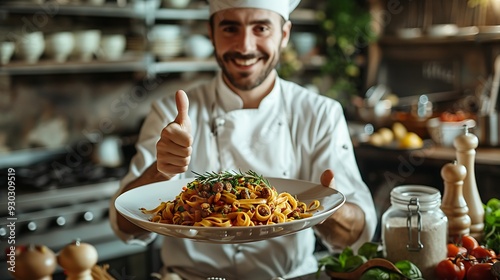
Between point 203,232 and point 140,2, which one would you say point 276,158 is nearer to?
point 203,232

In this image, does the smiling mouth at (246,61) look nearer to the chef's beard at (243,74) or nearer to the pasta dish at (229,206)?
the chef's beard at (243,74)

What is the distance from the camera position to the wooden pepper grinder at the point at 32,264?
3.24ft

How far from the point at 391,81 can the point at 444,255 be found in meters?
3.63

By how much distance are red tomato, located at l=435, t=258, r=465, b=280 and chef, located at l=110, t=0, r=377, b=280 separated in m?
0.42

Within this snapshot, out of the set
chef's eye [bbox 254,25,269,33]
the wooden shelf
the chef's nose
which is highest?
chef's eye [bbox 254,25,269,33]

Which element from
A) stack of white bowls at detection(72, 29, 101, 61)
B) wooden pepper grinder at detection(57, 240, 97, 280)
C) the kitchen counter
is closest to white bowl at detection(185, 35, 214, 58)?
stack of white bowls at detection(72, 29, 101, 61)

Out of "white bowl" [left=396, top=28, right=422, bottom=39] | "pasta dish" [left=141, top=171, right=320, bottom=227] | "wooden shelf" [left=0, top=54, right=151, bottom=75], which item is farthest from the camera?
"white bowl" [left=396, top=28, right=422, bottom=39]

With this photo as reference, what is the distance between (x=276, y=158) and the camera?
218 centimetres

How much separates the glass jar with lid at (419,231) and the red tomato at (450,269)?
0.14ft

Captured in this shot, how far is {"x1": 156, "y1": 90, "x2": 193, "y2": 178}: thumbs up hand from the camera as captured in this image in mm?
1449

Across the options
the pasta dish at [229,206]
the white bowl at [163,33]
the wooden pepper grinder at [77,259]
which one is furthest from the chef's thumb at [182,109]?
the white bowl at [163,33]

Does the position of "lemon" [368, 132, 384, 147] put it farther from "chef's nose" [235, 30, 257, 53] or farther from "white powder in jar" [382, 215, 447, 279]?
"white powder in jar" [382, 215, 447, 279]

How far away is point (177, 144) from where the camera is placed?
1.46 metres

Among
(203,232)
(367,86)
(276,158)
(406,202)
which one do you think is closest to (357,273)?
(406,202)
